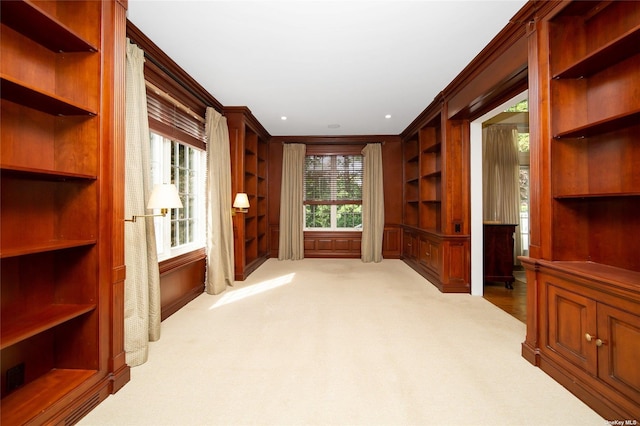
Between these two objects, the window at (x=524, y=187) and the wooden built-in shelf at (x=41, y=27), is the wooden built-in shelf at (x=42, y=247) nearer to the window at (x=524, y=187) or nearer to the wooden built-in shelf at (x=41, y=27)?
the wooden built-in shelf at (x=41, y=27)

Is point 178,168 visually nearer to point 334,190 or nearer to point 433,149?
point 334,190

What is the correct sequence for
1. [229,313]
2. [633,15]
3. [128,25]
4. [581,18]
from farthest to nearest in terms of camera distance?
[229,313] < [128,25] < [581,18] < [633,15]

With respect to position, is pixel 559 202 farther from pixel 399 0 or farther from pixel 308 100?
pixel 308 100

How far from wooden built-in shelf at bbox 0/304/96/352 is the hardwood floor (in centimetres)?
406

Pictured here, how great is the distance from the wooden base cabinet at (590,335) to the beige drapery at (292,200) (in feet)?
16.2

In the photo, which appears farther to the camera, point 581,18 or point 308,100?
point 308,100

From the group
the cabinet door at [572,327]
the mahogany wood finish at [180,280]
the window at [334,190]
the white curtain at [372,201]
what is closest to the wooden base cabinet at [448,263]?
the white curtain at [372,201]

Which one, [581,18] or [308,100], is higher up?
[308,100]

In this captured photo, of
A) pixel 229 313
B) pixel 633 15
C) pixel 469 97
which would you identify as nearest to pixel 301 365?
pixel 229 313

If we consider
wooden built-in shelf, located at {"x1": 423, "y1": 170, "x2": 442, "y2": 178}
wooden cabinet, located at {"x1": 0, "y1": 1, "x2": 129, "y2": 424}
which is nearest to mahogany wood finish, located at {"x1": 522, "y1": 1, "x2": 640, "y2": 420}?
wooden built-in shelf, located at {"x1": 423, "y1": 170, "x2": 442, "y2": 178}

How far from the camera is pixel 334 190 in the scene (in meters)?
6.90

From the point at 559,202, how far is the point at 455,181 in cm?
209

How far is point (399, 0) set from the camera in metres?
2.18

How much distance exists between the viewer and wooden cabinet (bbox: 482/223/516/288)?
4430 mm
